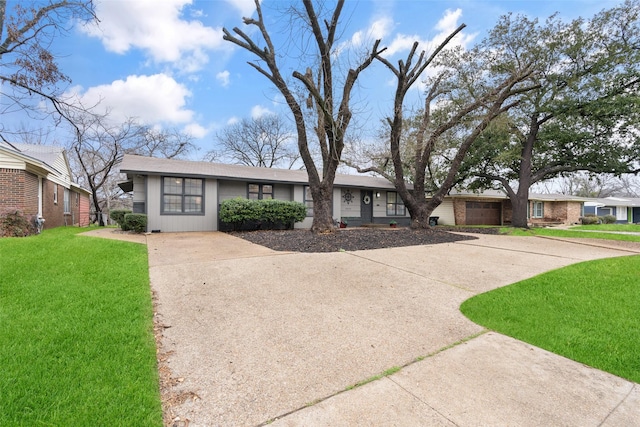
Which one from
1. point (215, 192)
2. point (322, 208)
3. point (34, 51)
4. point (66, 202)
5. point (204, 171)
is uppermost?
point (34, 51)

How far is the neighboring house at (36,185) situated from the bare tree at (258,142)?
1343cm

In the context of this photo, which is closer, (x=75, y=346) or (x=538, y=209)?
(x=75, y=346)

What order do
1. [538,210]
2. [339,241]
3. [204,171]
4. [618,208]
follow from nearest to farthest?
1. [339,241]
2. [204,171]
3. [538,210]
4. [618,208]

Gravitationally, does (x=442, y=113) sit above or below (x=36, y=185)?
above

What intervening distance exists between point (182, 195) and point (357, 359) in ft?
35.6

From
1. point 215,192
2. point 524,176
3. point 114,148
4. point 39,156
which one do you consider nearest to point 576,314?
point 215,192

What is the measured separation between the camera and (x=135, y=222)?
1016cm

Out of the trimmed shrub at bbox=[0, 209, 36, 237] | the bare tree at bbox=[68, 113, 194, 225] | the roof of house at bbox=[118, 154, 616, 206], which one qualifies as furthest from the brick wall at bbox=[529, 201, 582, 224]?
the bare tree at bbox=[68, 113, 194, 225]

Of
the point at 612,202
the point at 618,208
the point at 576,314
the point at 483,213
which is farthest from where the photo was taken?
the point at 618,208

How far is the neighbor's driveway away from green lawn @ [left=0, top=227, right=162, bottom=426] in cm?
27

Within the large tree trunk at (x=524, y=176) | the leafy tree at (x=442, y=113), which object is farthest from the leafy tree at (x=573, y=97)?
the leafy tree at (x=442, y=113)

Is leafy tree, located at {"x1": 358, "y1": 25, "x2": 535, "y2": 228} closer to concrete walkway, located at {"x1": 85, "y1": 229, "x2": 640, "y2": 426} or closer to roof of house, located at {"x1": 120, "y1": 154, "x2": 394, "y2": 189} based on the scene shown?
roof of house, located at {"x1": 120, "y1": 154, "x2": 394, "y2": 189}

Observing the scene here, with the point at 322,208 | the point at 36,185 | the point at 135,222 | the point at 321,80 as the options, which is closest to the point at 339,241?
the point at 322,208

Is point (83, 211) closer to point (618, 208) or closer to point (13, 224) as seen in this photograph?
point (13, 224)
